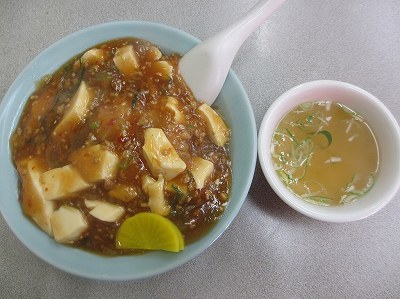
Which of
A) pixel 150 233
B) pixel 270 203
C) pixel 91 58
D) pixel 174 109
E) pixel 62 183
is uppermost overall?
pixel 91 58

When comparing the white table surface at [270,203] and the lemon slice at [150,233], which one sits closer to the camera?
the lemon slice at [150,233]

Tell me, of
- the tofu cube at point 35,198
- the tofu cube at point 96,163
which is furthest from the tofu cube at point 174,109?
the tofu cube at point 35,198

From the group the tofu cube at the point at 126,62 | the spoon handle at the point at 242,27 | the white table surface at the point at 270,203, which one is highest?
the spoon handle at the point at 242,27

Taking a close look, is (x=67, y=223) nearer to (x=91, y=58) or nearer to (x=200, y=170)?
(x=200, y=170)

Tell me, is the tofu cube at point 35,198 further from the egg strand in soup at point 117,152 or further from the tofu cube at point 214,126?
the tofu cube at point 214,126

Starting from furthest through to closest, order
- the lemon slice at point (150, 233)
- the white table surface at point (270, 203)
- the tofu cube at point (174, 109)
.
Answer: the white table surface at point (270, 203)
the tofu cube at point (174, 109)
the lemon slice at point (150, 233)

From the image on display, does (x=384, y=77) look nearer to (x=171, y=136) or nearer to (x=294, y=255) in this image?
(x=294, y=255)

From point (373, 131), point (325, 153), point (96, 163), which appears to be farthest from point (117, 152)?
point (373, 131)
